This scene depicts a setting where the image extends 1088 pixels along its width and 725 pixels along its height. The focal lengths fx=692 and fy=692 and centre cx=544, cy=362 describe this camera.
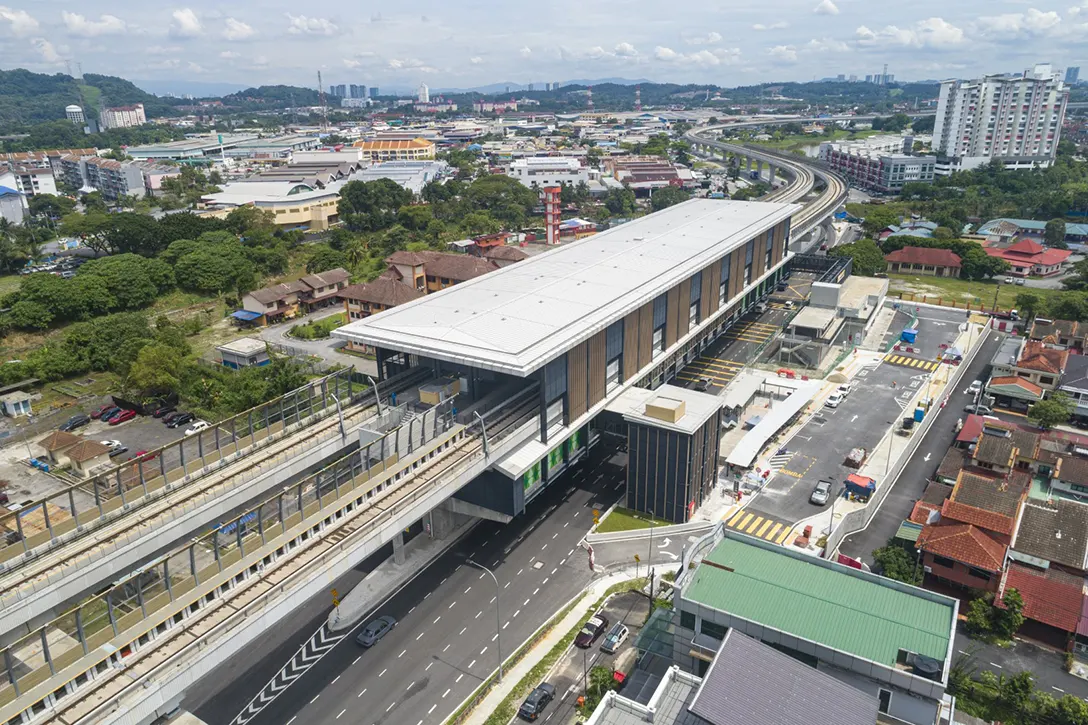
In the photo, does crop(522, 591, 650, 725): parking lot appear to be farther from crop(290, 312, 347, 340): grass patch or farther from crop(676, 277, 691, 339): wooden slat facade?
crop(290, 312, 347, 340): grass patch

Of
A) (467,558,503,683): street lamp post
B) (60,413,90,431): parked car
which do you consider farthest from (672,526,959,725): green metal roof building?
(60,413,90,431): parked car

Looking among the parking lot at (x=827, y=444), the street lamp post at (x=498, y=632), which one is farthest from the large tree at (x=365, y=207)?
the street lamp post at (x=498, y=632)

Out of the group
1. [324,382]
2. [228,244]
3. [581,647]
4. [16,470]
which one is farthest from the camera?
[228,244]

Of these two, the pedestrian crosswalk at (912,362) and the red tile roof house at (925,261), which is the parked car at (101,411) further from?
the red tile roof house at (925,261)

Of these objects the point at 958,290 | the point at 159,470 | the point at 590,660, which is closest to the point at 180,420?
the point at 159,470

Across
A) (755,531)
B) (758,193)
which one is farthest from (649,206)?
(755,531)

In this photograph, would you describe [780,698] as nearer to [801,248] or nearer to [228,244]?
[801,248]
